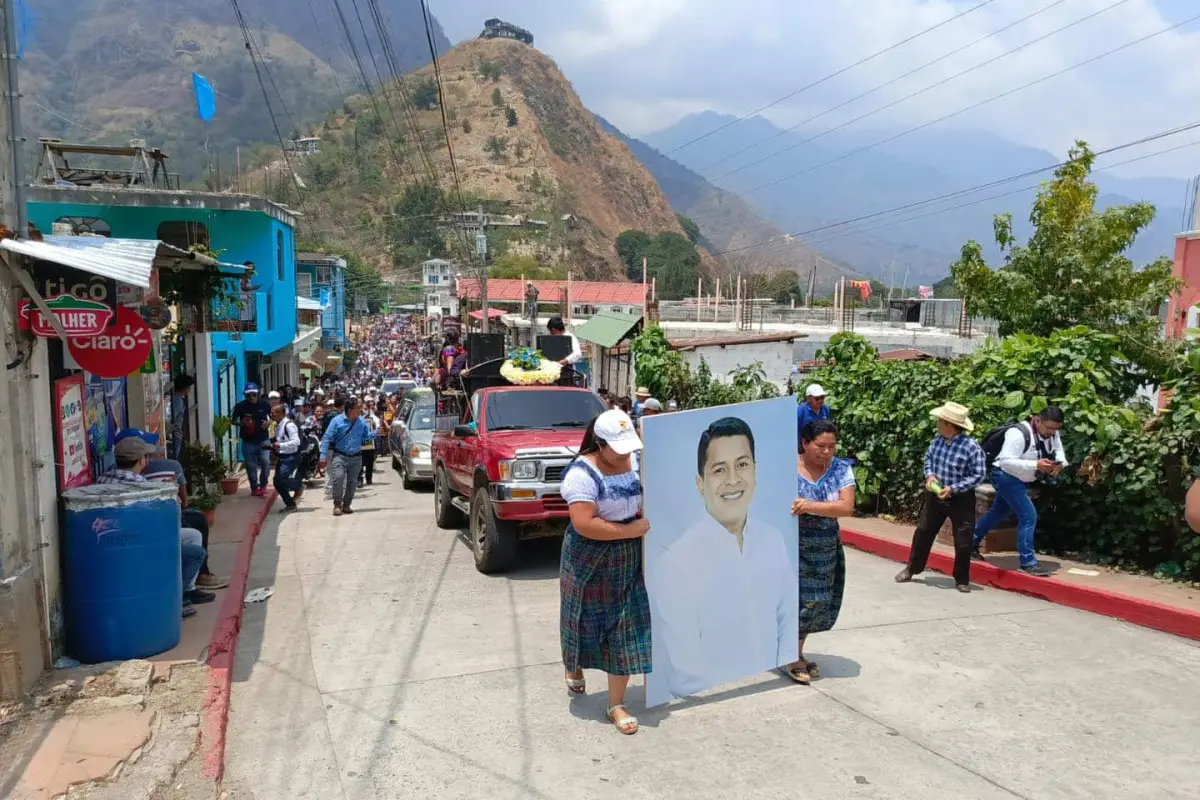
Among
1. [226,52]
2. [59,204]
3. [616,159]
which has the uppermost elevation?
[226,52]

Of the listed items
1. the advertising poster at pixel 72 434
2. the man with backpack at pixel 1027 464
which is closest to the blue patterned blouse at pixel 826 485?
the man with backpack at pixel 1027 464

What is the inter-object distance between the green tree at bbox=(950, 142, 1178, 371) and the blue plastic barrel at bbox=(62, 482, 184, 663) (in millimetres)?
11808

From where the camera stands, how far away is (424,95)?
165250 millimetres

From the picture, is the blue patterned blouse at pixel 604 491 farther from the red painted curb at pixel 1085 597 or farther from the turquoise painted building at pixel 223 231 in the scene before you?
the turquoise painted building at pixel 223 231

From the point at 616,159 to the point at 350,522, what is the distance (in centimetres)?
18551

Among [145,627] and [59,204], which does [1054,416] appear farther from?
[59,204]

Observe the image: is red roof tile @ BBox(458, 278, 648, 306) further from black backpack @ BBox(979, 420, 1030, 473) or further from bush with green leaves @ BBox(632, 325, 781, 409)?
black backpack @ BBox(979, 420, 1030, 473)

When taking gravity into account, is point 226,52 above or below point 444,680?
above

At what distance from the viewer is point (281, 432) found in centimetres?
1227

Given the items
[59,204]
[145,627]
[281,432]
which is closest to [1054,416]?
[145,627]

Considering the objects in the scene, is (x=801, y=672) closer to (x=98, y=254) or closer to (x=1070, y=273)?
(x=98, y=254)

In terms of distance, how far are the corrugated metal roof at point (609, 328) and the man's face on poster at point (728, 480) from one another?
13044 millimetres

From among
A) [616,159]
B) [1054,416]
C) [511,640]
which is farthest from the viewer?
[616,159]

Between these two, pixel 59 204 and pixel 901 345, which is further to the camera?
pixel 901 345
